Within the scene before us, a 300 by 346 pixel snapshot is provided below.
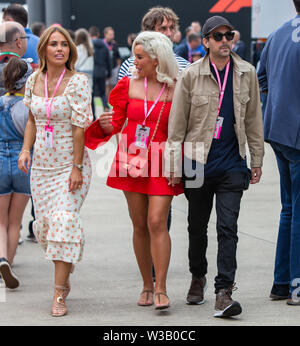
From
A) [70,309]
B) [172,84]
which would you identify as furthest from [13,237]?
[172,84]

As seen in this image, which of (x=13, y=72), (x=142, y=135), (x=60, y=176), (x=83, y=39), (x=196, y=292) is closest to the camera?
(x=142, y=135)

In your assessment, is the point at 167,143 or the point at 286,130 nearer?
the point at 167,143

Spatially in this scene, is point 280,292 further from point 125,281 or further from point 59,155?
point 59,155

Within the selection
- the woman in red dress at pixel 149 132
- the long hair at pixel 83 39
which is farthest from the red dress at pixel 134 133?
the long hair at pixel 83 39

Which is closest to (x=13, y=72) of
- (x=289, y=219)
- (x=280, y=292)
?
(x=289, y=219)

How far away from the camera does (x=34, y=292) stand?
19.2 ft

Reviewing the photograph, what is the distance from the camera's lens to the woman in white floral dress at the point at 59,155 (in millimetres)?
5289

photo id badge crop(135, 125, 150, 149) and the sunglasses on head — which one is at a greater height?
the sunglasses on head

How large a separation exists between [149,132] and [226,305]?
1.19m

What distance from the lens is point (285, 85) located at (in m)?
5.35

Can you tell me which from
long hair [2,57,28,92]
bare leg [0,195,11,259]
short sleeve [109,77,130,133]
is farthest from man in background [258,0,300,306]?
bare leg [0,195,11,259]

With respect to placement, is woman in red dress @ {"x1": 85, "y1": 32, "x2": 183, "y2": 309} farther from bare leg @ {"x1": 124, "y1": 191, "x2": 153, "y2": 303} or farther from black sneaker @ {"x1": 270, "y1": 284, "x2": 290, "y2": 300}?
black sneaker @ {"x1": 270, "y1": 284, "x2": 290, "y2": 300}

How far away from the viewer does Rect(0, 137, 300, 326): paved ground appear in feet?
16.7
